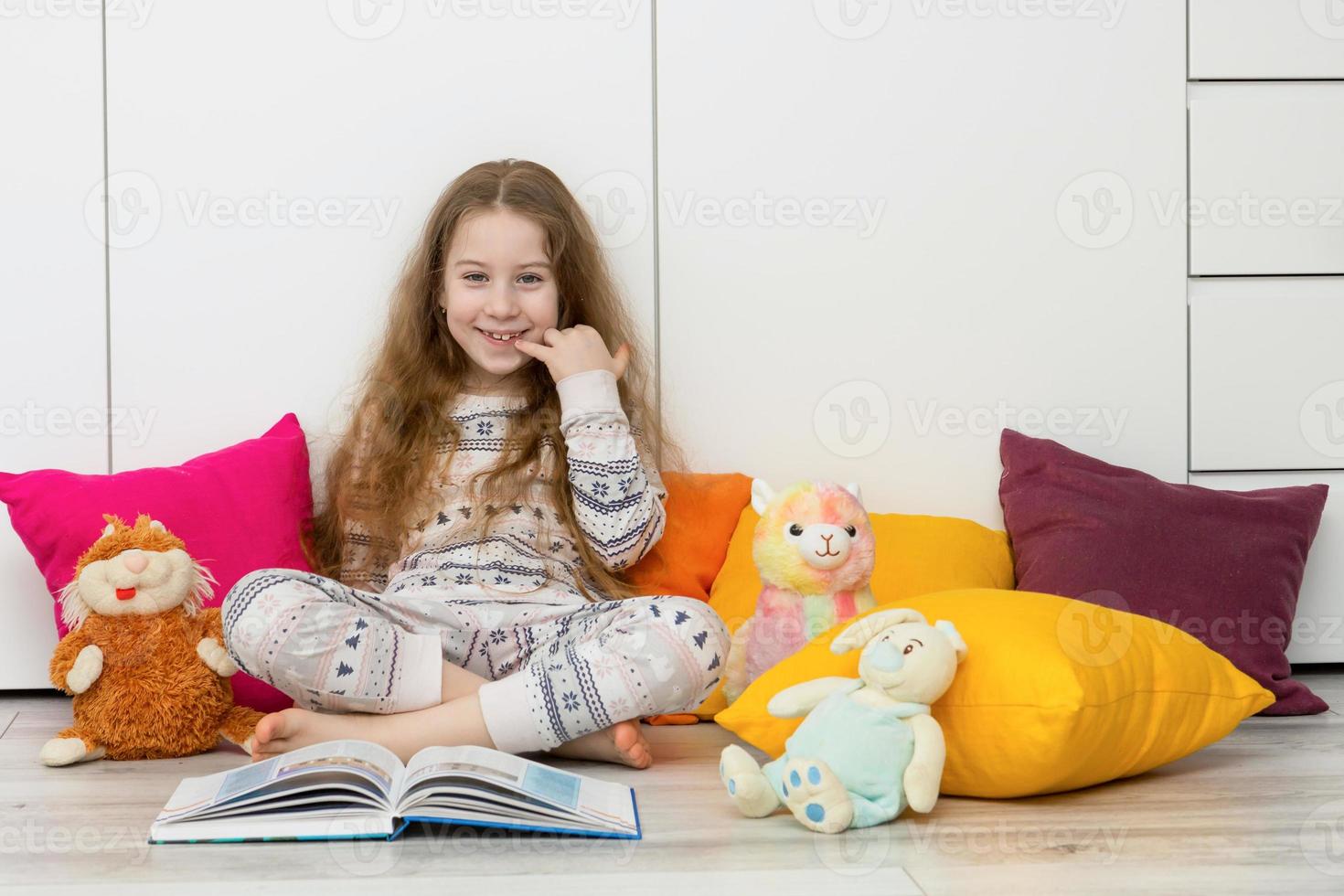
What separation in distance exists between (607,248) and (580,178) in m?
0.11

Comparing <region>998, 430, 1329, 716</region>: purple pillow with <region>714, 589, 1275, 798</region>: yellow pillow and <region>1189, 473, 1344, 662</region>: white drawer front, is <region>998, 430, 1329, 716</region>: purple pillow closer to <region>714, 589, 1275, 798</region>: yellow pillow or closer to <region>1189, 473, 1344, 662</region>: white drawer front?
<region>1189, 473, 1344, 662</region>: white drawer front

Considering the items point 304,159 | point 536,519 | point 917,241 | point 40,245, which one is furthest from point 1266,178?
point 40,245

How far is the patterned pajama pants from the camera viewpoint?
1380 mm

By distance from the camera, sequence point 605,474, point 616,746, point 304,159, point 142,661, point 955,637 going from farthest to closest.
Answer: point 304,159
point 605,474
point 142,661
point 616,746
point 955,637

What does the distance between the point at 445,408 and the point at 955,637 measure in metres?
0.86

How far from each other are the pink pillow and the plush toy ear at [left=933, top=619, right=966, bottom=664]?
34.8 inches

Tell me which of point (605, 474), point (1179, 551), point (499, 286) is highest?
point (499, 286)

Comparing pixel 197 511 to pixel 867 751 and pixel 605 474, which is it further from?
pixel 867 751

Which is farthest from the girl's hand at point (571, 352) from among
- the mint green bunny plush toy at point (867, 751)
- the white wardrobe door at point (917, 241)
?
the mint green bunny plush toy at point (867, 751)

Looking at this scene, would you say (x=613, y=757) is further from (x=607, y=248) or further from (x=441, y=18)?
(x=441, y=18)

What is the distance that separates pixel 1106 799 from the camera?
1288 mm

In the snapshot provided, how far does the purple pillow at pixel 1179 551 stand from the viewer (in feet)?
5.72

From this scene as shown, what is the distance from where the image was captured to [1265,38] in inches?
76.7

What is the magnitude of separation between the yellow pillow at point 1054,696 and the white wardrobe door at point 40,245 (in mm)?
1104
